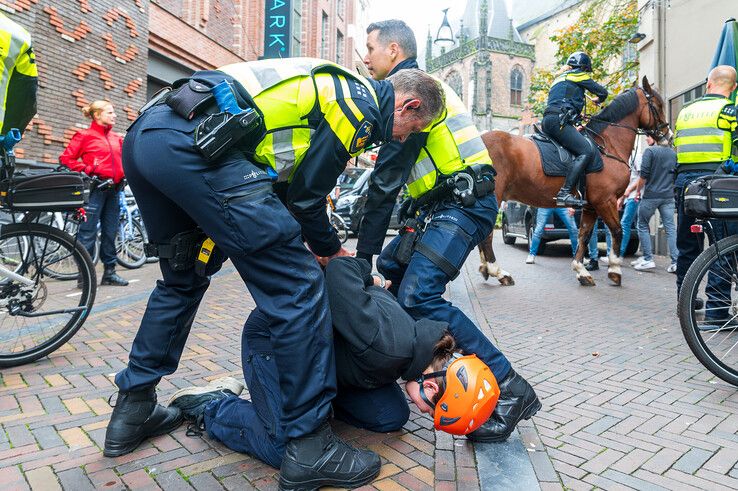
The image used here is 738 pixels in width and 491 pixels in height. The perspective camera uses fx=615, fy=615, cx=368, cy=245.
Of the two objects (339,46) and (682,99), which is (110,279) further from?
(339,46)

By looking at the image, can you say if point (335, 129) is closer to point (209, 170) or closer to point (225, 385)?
point (209, 170)

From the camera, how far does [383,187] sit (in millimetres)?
3338

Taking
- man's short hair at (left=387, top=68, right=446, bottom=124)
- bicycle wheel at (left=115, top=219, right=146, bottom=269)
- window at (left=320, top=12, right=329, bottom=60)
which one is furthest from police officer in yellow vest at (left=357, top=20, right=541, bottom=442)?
window at (left=320, top=12, right=329, bottom=60)

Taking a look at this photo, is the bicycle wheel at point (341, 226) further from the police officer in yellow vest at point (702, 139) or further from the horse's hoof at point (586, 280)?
the police officer in yellow vest at point (702, 139)

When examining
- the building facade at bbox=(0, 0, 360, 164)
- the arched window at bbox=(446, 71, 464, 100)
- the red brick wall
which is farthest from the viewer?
the arched window at bbox=(446, 71, 464, 100)

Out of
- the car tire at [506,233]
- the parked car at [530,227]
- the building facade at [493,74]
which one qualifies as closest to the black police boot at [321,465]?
the parked car at [530,227]

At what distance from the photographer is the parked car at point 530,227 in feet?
37.0

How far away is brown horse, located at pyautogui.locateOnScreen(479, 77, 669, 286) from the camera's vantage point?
24.1ft

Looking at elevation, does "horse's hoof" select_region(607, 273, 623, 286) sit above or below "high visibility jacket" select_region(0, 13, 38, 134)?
below

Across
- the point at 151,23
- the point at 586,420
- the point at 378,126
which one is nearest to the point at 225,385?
the point at 378,126

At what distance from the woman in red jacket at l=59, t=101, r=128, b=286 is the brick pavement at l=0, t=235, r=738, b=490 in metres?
1.83

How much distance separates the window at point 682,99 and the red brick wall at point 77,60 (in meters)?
11.1

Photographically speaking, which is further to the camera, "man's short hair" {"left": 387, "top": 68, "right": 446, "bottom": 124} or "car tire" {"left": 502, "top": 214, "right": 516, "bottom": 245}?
"car tire" {"left": 502, "top": 214, "right": 516, "bottom": 245}

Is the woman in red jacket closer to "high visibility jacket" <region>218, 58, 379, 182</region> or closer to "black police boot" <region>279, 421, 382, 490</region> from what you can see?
"high visibility jacket" <region>218, 58, 379, 182</region>
